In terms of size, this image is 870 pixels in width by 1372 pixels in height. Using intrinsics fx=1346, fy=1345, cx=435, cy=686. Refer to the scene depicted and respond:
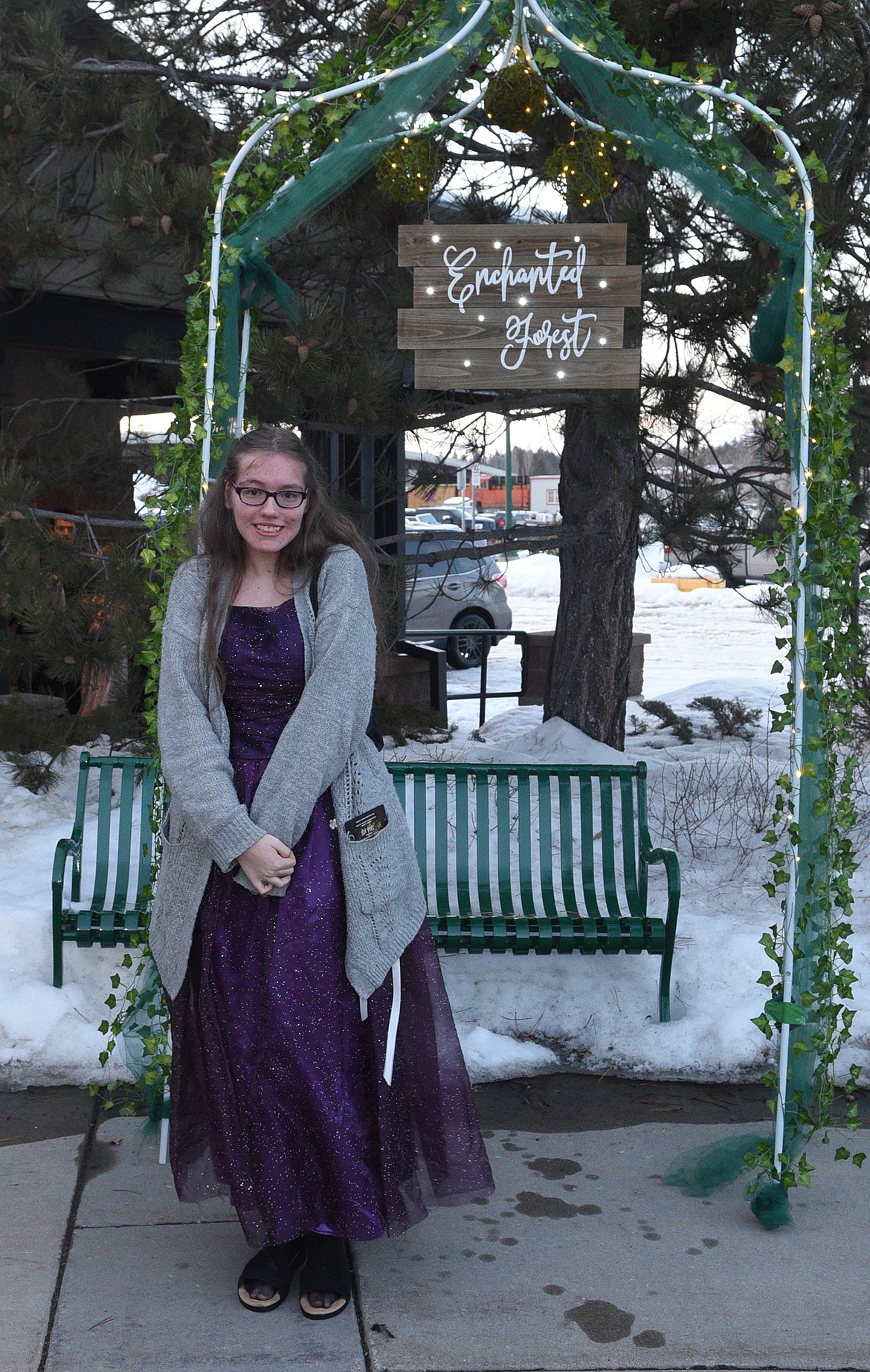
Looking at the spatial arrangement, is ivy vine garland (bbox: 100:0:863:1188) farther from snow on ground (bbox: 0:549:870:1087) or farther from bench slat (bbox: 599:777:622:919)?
bench slat (bbox: 599:777:622:919)

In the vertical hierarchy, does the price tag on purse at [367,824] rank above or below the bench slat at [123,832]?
above

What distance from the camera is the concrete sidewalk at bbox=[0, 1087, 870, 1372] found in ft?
9.11

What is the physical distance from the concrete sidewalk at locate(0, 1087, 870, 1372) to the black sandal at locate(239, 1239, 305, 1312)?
3 cm

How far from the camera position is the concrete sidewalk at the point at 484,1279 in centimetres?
278

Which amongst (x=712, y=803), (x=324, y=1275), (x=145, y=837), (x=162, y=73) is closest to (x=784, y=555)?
(x=324, y=1275)

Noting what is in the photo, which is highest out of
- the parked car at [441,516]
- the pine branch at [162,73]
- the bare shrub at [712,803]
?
the pine branch at [162,73]

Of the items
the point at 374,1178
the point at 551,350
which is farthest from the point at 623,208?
the point at 374,1178

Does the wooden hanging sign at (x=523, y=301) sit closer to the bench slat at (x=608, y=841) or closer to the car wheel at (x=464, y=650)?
the bench slat at (x=608, y=841)

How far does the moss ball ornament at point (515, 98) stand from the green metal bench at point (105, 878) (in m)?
2.36

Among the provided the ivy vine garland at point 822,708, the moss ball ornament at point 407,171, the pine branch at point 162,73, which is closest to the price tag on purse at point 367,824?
the ivy vine garland at point 822,708

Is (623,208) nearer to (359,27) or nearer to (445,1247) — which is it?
(359,27)

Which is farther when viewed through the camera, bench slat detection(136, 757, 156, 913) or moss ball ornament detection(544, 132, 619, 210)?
moss ball ornament detection(544, 132, 619, 210)

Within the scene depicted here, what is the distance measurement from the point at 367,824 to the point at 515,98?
271 cm

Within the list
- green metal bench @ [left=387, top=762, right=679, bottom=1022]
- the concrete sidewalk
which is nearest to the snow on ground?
green metal bench @ [left=387, top=762, right=679, bottom=1022]
